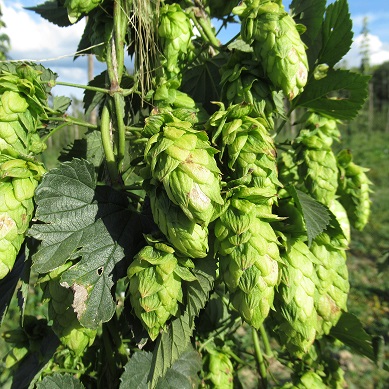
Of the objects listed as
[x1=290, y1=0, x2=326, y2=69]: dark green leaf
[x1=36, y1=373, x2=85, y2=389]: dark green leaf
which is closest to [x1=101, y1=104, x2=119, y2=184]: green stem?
[x1=36, y1=373, x2=85, y2=389]: dark green leaf

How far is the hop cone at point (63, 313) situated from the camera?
944 millimetres

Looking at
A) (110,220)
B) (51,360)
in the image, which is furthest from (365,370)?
(110,220)

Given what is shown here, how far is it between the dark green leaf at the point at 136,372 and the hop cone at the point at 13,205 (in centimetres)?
45

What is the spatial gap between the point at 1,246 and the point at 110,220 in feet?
0.81

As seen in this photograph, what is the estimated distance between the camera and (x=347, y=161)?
1.57 m

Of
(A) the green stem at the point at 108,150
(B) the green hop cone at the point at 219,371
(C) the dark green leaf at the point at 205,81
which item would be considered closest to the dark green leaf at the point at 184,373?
(B) the green hop cone at the point at 219,371

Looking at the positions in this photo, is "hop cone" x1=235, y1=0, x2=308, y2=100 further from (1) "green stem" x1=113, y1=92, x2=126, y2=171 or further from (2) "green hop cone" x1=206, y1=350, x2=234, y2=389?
(2) "green hop cone" x1=206, y1=350, x2=234, y2=389

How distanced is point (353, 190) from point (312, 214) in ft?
2.02

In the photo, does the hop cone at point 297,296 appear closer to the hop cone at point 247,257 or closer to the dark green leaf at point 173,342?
the hop cone at point 247,257

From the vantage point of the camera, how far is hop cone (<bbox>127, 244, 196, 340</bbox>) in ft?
2.70

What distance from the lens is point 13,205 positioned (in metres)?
0.87

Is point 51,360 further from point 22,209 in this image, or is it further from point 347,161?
point 347,161

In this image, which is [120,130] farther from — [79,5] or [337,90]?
[337,90]

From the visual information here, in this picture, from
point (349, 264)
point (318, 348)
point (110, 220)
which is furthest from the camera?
point (349, 264)
